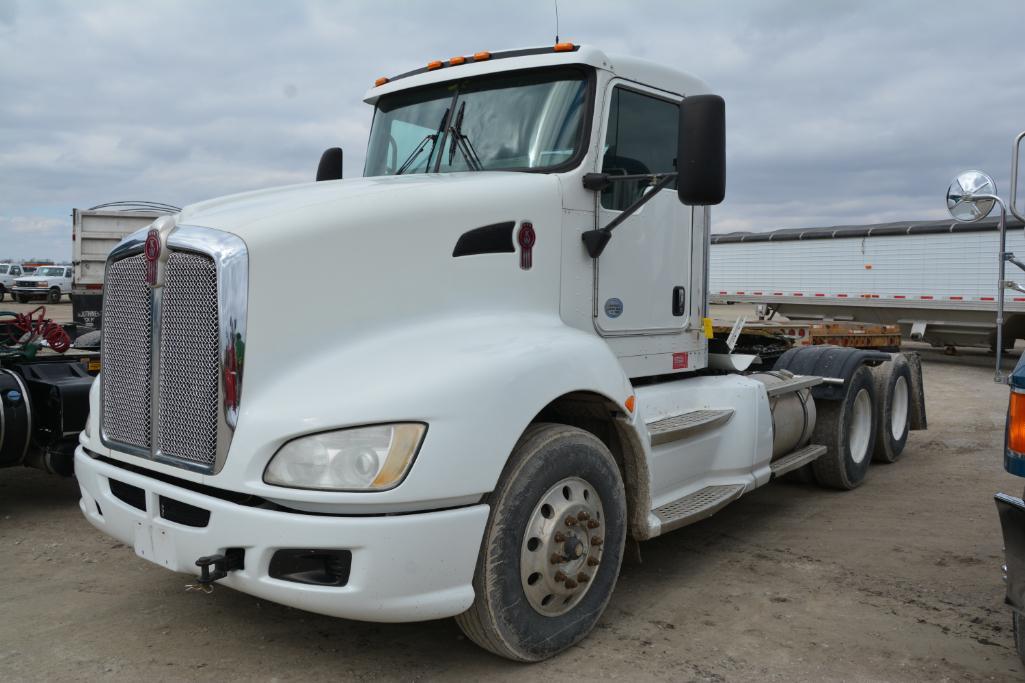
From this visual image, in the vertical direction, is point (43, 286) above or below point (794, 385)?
above

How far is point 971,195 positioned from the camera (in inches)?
156

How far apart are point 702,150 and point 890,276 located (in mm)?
15086

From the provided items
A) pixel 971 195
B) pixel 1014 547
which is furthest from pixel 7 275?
pixel 1014 547

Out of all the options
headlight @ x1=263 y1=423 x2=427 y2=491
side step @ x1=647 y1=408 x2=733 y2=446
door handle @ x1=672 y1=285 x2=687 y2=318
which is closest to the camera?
headlight @ x1=263 y1=423 x2=427 y2=491

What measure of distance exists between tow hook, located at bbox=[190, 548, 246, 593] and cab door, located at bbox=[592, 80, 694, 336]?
83.7 inches

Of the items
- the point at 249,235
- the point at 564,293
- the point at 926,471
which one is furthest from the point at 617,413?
the point at 926,471

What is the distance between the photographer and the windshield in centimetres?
431

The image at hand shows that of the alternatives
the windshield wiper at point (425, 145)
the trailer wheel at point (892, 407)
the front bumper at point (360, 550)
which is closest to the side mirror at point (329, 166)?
the windshield wiper at point (425, 145)

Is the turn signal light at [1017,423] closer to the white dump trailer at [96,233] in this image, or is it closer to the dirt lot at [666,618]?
the dirt lot at [666,618]

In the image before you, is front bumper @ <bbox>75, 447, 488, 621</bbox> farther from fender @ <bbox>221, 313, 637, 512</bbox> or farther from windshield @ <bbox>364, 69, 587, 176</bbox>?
windshield @ <bbox>364, 69, 587, 176</bbox>

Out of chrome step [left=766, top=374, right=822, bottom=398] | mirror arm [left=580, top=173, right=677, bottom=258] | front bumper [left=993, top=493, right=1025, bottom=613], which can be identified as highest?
mirror arm [left=580, top=173, right=677, bottom=258]

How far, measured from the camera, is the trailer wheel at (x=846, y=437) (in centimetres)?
665

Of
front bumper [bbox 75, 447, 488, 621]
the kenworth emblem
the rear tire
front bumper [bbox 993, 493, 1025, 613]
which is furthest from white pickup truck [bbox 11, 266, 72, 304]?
front bumper [bbox 993, 493, 1025, 613]

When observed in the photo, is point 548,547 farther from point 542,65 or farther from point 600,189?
point 542,65
